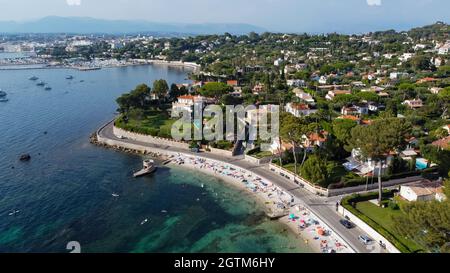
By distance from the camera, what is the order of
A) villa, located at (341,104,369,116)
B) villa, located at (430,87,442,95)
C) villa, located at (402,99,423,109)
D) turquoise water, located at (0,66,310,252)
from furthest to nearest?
villa, located at (430,87,442,95), villa, located at (402,99,423,109), villa, located at (341,104,369,116), turquoise water, located at (0,66,310,252)

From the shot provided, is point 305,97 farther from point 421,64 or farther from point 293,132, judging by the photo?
point 421,64

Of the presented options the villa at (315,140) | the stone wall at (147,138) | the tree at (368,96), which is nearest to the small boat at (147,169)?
the stone wall at (147,138)

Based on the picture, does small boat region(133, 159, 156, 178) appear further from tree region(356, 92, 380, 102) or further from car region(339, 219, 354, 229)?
tree region(356, 92, 380, 102)

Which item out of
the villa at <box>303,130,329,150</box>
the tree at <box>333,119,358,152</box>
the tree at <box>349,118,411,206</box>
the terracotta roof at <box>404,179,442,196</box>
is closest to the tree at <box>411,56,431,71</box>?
the tree at <box>333,119,358,152</box>

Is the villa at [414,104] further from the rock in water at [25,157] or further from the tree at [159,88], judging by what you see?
the rock in water at [25,157]

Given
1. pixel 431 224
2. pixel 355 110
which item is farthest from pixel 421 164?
pixel 355 110

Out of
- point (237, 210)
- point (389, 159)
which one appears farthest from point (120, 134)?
point (389, 159)
